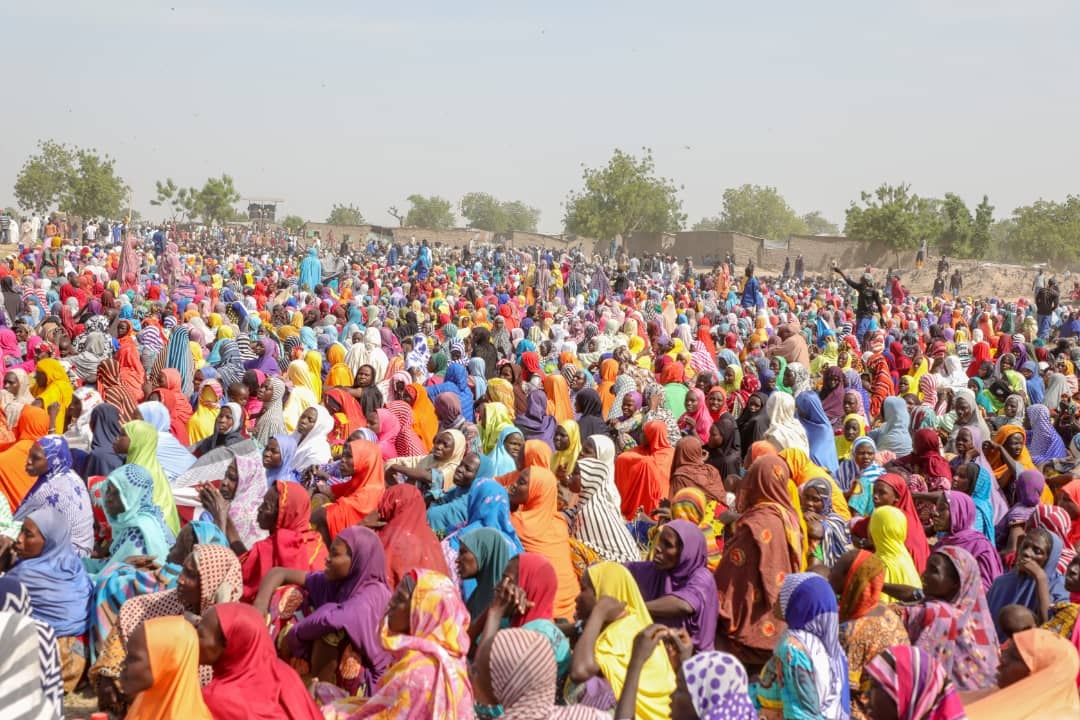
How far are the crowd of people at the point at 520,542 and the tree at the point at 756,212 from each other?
78.7 metres

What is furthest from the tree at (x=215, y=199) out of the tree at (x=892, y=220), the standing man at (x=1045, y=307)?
→ the standing man at (x=1045, y=307)

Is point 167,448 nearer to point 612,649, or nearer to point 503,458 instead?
point 503,458

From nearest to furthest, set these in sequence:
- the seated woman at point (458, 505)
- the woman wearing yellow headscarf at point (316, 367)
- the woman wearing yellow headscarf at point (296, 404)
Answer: the seated woman at point (458, 505) → the woman wearing yellow headscarf at point (296, 404) → the woman wearing yellow headscarf at point (316, 367)

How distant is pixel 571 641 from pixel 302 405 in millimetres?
4364

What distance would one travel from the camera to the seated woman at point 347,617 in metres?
4.18

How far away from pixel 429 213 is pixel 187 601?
9690cm

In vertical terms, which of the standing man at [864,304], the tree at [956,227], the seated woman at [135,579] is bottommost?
the seated woman at [135,579]

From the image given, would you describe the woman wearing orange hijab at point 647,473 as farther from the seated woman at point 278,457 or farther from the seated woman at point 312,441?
the seated woman at point 278,457

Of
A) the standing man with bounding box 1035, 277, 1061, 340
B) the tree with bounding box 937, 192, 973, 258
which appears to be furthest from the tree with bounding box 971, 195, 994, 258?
the standing man with bounding box 1035, 277, 1061, 340

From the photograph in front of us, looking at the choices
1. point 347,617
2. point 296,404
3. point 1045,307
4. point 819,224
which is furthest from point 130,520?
point 819,224

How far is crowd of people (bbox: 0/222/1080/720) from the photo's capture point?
3408mm

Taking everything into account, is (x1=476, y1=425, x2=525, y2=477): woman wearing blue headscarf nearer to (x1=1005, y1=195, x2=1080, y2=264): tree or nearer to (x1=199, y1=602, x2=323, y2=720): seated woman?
(x1=199, y1=602, x2=323, y2=720): seated woman

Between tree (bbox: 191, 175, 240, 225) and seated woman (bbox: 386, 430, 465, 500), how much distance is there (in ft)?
222

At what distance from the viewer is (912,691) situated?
311 cm
